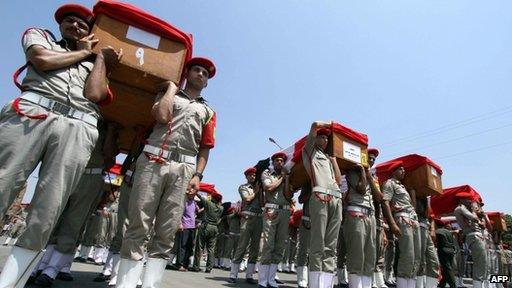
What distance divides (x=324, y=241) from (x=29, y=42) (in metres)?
4.33

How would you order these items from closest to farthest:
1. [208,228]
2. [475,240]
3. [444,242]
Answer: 1. [475,240]
2. [444,242]
3. [208,228]

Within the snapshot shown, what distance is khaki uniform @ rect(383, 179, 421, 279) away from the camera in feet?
21.1

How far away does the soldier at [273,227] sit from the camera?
6.56 metres

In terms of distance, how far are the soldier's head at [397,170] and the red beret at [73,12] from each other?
6331mm

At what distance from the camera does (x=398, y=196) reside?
275 inches

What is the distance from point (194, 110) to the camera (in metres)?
3.84

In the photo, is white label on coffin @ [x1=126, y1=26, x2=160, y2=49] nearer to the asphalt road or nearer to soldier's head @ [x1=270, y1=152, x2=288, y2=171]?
the asphalt road

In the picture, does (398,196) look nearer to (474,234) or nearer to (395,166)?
(395,166)

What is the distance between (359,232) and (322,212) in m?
1.00

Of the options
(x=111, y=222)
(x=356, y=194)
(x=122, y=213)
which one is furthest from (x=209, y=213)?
(x=122, y=213)

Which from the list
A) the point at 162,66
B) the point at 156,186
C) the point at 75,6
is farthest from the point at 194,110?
the point at 75,6

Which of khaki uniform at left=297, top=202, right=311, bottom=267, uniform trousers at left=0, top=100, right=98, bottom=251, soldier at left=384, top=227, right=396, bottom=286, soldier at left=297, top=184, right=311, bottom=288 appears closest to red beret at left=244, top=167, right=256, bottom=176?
soldier at left=297, top=184, right=311, bottom=288

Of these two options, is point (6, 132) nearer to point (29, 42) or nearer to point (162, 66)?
point (29, 42)

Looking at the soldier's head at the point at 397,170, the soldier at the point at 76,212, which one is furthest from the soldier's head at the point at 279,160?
the soldier at the point at 76,212
